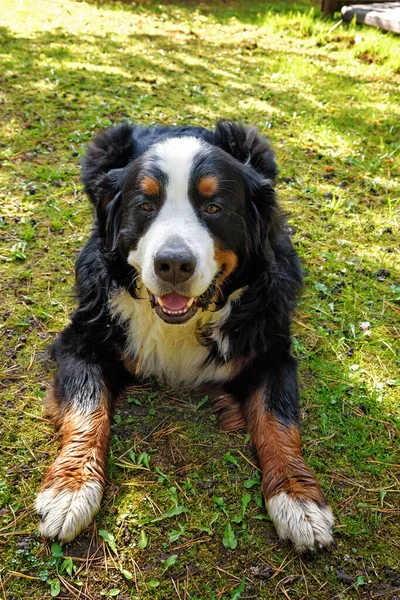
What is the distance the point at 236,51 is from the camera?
8250 mm

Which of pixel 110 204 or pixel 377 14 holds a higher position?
pixel 377 14

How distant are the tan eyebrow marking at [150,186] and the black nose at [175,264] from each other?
0.36 m

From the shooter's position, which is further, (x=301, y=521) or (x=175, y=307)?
(x=175, y=307)

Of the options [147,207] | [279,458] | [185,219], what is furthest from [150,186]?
[279,458]

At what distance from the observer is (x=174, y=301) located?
248 centimetres

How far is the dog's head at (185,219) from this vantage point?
2.33 metres

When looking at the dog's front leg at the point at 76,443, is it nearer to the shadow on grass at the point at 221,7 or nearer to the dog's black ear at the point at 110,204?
the dog's black ear at the point at 110,204

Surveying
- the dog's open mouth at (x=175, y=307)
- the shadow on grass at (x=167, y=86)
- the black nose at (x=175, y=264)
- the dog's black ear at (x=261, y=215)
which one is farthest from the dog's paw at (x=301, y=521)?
the shadow on grass at (x=167, y=86)

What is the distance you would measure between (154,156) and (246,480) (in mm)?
1612

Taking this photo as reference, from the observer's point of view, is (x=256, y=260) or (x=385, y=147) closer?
(x=256, y=260)

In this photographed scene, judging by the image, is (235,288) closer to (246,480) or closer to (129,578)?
(246,480)

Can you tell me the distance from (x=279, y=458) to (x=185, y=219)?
1177mm

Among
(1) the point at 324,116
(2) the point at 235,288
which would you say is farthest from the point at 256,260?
(1) the point at 324,116

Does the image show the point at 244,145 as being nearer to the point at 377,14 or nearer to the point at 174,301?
the point at 174,301
